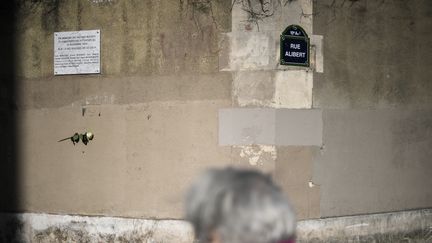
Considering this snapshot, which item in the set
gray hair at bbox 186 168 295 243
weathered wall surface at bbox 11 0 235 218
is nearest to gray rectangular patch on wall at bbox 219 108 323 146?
weathered wall surface at bbox 11 0 235 218

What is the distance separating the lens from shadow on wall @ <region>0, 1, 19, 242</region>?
800cm

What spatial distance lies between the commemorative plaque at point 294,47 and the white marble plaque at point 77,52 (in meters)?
2.63

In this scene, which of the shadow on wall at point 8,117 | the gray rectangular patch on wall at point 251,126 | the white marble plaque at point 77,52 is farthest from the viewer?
the shadow on wall at point 8,117

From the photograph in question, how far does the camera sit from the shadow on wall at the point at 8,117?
8.00m

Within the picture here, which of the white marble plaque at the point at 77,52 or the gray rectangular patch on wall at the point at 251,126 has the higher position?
the white marble plaque at the point at 77,52

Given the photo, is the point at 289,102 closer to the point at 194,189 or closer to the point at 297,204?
the point at 297,204

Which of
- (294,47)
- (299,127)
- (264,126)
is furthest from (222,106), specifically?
(294,47)

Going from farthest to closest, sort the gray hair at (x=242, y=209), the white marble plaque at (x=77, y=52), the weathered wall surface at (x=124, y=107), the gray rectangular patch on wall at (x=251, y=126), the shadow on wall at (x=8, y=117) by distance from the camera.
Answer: the shadow on wall at (x=8, y=117)
the white marble plaque at (x=77, y=52)
the weathered wall surface at (x=124, y=107)
the gray rectangular patch on wall at (x=251, y=126)
the gray hair at (x=242, y=209)

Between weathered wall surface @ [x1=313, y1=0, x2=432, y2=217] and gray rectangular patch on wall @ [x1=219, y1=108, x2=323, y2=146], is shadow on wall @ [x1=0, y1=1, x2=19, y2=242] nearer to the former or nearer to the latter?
gray rectangular patch on wall @ [x1=219, y1=108, x2=323, y2=146]

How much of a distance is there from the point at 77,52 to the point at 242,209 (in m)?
6.00

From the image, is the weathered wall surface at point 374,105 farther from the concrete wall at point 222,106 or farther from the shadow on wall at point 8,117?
the shadow on wall at point 8,117

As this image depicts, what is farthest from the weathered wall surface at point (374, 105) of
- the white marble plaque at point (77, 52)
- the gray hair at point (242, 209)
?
the gray hair at point (242, 209)

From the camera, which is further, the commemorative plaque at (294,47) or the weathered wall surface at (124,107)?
the weathered wall surface at (124,107)

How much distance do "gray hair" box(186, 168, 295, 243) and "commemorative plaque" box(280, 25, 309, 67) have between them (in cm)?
480
